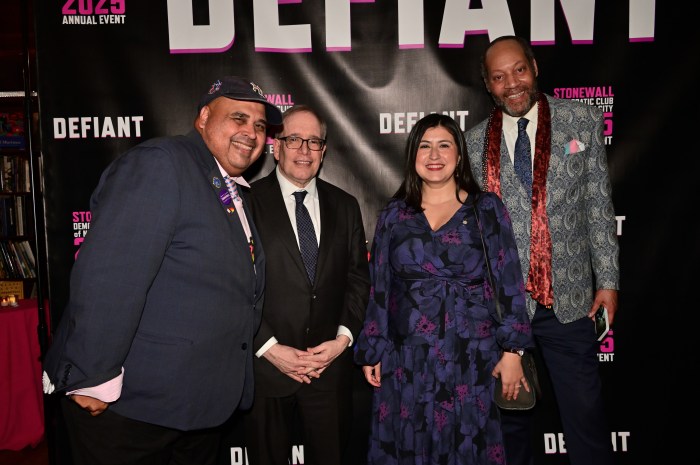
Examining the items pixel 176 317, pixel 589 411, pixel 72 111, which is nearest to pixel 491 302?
pixel 589 411

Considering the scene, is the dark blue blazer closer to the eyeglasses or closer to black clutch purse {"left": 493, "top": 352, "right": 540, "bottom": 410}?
the eyeglasses

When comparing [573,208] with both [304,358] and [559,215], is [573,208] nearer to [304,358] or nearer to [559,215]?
[559,215]

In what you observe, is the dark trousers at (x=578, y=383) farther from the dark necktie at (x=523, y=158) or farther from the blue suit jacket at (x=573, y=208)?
the dark necktie at (x=523, y=158)

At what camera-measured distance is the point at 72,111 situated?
281cm

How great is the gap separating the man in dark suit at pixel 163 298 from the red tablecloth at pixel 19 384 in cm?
212

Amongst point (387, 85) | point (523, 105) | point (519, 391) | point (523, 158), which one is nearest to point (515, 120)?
point (523, 105)

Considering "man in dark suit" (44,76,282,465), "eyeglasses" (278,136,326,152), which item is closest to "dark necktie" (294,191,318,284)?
"eyeglasses" (278,136,326,152)

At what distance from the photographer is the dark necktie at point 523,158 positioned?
2.27 metres

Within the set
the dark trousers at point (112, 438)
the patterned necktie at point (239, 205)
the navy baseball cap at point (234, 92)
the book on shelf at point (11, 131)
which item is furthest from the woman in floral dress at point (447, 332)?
the book on shelf at point (11, 131)

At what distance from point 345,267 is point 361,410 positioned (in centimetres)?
116

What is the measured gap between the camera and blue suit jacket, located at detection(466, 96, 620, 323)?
2.23 metres

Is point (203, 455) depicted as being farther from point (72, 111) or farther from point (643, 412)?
point (643, 412)

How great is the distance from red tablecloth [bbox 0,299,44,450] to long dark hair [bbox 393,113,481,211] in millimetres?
2896

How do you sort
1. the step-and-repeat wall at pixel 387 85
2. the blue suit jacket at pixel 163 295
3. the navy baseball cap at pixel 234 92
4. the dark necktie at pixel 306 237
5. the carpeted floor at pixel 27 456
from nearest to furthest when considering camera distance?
1. the blue suit jacket at pixel 163 295
2. the navy baseball cap at pixel 234 92
3. the dark necktie at pixel 306 237
4. the step-and-repeat wall at pixel 387 85
5. the carpeted floor at pixel 27 456
